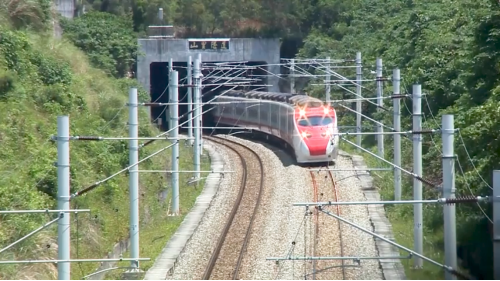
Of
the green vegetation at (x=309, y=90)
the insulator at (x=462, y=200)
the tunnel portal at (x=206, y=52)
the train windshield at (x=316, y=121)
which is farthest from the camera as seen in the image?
the tunnel portal at (x=206, y=52)

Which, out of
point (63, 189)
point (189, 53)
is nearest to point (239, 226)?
point (63, 189)

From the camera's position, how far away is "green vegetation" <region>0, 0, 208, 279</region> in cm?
1612

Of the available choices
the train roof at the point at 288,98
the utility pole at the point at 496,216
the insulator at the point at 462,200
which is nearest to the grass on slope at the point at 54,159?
the train roof at the point at 288,98

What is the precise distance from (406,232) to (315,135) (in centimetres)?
724

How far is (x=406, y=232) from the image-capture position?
19.6 meters

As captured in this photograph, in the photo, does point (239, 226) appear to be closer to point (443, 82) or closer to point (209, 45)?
point (443, 82)

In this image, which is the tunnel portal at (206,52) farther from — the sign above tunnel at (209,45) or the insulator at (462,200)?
the insulator at (462,200)

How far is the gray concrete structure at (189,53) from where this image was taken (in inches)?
1607

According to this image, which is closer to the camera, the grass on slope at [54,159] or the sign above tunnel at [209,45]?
the grass on slope at [54,159]

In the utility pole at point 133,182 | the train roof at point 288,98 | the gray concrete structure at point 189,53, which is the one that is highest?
the gray concrete structure at point 189,53

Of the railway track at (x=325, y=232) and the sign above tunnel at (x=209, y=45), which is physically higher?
the sign above tunnel at (x=209, y=45)

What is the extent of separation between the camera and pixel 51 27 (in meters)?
33.8

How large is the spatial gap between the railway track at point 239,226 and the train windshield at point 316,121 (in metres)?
1.94

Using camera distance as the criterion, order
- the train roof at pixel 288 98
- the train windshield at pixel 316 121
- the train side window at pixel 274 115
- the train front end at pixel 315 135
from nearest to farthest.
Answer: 1. the train front end at pixel 315 135
2. the train windshield at pixel 316 121
3. the train roof at pixel 288 98
4. the train side window at pixel 274 115
